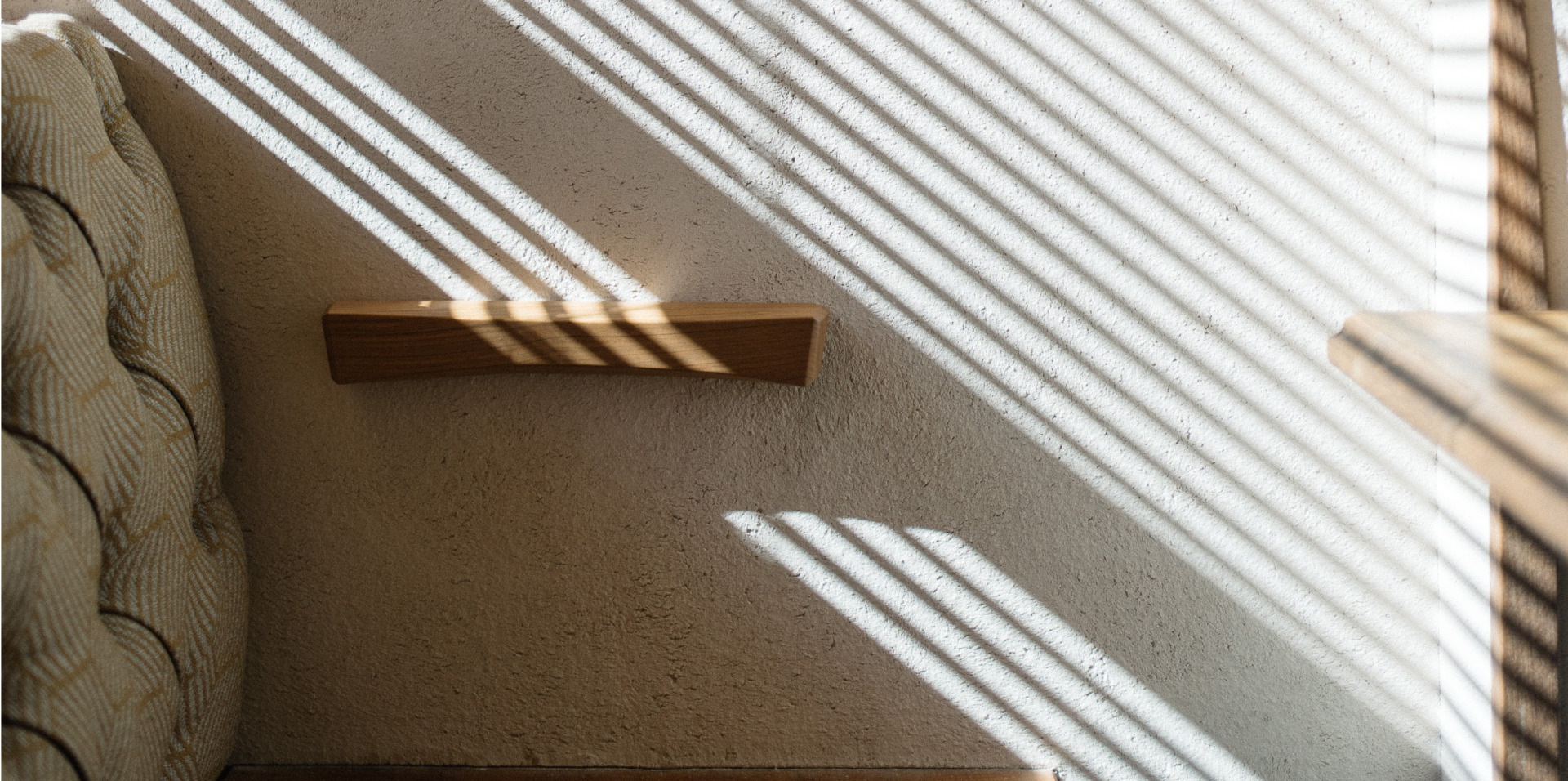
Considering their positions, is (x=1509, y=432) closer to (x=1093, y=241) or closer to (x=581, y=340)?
(x=1093, y=241)

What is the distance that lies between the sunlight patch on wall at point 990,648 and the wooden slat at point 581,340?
0.22 m

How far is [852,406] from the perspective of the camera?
3.79 ft

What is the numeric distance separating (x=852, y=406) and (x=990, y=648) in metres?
0.35

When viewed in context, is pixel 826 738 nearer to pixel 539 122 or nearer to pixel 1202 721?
pixel 1202 721

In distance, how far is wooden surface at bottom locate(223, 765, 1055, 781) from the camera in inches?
47.3

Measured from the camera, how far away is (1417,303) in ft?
3.72

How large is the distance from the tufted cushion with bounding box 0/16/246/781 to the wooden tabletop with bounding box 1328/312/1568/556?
1106 mm

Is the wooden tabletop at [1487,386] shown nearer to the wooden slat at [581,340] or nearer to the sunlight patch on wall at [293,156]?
the wooden slat at [581,340]

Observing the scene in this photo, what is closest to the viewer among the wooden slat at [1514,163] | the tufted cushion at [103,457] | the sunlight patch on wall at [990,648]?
the tufted cushion at [103,457]

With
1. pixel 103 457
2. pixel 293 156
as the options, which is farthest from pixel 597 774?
pixel 293 156

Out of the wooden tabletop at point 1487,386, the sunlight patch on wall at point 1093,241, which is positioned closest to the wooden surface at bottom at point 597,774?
the sunlight patch on wall at point 1093,241

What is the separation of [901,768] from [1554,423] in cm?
81

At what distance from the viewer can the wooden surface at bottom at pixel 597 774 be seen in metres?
1.20

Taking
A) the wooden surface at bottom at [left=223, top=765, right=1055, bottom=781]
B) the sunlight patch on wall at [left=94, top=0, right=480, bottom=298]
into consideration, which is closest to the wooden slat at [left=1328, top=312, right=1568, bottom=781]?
the wooden surface at bottom at [left=223, top=765, right=1055, bottom=781]
